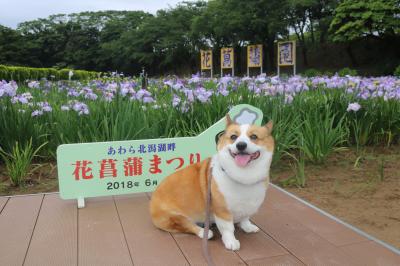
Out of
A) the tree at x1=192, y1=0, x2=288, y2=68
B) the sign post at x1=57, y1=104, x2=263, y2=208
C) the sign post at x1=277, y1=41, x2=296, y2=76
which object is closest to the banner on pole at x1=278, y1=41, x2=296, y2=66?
the sign post at x1=277, y1=41, x2=296, y2=76

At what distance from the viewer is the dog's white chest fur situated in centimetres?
213

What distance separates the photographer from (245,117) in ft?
8.30

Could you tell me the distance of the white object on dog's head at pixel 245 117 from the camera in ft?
8.21

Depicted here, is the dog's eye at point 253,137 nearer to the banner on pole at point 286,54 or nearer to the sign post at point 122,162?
the sign post at point 122,162

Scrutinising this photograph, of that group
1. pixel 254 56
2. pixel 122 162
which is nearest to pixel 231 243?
pixel 122 162

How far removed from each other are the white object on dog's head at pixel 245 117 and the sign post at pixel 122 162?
15 centimetres

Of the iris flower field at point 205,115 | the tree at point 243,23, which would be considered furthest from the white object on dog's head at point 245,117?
the tree at point 243,23

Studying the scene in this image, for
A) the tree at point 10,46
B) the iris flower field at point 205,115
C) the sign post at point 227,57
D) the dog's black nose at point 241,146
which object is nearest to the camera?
the dog's black nose at point 241,146

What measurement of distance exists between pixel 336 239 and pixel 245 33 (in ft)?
81.7

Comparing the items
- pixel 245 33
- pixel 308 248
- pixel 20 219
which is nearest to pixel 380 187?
pixel 308 248

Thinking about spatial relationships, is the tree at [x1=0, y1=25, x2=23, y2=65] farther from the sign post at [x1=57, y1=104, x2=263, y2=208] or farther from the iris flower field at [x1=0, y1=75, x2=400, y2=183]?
the sign post at [x1=57, y1=104, x2=263, y2=208]

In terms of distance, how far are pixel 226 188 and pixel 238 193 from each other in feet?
0.23

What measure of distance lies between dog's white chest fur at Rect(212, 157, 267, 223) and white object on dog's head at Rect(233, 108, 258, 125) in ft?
1.36

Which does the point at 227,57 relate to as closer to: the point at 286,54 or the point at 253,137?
the point at 286,54
